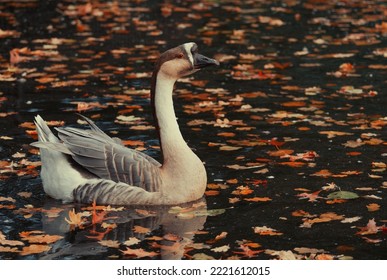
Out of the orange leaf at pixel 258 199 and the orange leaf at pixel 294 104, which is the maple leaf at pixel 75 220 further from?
the orange leaf at pixel 294 104

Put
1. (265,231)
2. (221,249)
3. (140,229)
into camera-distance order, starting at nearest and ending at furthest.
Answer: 1. (221,249)
2. (265,231)
3. (140,229)

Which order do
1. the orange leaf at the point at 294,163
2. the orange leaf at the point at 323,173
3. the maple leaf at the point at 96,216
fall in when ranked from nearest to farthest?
the maple leaf at the point at 96,216
the orange leaf at the point at 323,173
the orange leaf at the point at 294,163

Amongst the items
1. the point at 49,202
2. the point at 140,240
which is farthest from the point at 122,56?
the point at 140,240

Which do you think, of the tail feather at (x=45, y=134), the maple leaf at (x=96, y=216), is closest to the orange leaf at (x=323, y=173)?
the maple leaf at (x=96, y=216)

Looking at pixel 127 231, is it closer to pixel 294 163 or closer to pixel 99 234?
pixel 99 234

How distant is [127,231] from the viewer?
7.89m

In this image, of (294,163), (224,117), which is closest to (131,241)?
(294,163)

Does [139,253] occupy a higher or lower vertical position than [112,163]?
lower

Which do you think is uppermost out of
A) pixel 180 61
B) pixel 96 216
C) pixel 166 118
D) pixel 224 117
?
pixel 180 61

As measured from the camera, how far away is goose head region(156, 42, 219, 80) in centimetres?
840

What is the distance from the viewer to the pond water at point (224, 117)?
25.3 feet

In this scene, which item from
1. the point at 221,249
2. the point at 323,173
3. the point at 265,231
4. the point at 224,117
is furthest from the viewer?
the point at 224,117

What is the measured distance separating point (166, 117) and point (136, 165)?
522mm

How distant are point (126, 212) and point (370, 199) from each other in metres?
2.26
